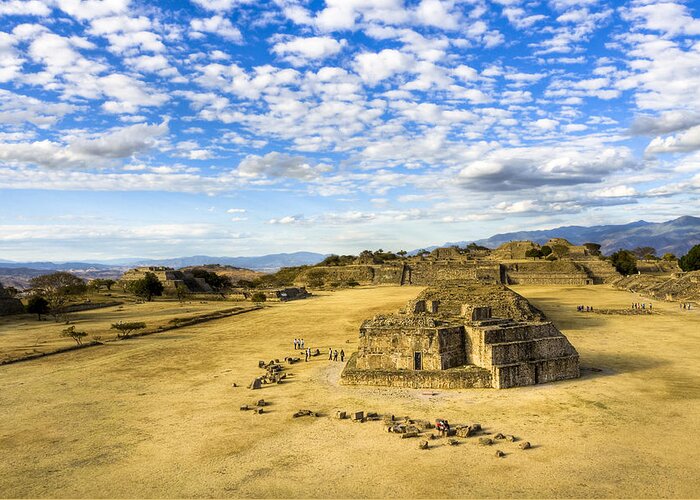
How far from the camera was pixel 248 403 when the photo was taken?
1978 cm

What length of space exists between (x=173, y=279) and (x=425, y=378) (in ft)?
232

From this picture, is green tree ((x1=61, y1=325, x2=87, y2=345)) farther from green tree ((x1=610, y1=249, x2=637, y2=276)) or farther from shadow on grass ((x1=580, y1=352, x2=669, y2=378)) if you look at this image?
green tree ((x1=610, y1=249, x2=637, y2=276))

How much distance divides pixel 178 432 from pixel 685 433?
708 inches


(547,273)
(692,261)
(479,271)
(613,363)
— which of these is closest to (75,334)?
(613,363)

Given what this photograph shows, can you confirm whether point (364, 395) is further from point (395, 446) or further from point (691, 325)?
point (691, 325)

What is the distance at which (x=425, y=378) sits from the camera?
21469mm

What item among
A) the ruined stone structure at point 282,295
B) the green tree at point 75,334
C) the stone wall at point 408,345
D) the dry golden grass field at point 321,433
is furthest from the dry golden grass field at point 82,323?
the stone wall at point 408,345

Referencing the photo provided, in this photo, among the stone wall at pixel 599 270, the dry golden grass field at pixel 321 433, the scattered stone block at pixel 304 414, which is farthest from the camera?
the stone wall at pixel 599 270

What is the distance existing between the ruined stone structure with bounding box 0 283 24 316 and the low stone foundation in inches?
1982

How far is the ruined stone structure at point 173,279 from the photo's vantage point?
80062 mm

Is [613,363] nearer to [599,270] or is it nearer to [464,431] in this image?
[464,431]

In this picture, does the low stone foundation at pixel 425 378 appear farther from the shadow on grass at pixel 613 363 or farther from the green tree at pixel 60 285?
the green tree at pixel 60 285

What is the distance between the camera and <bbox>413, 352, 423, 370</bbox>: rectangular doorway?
2231cm

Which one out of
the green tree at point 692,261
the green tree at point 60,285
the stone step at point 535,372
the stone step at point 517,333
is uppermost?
the green tree at point 692,261
